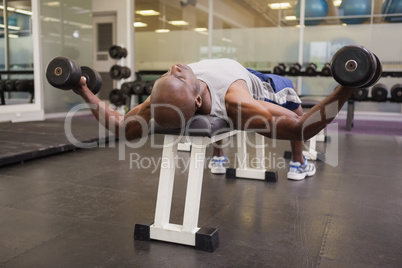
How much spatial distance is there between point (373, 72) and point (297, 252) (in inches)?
26.0

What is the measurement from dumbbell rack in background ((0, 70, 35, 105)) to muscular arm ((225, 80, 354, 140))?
4.35 metres

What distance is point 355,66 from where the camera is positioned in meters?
1.06

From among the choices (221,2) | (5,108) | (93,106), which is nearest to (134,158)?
(93,106)

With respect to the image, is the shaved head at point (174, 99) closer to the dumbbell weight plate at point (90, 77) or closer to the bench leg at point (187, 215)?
the bench leg at point (187, 215)

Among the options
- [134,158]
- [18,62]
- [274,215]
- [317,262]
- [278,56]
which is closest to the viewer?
[317,262]

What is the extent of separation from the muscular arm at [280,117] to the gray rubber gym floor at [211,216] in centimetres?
43

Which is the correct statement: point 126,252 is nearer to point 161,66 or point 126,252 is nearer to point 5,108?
point 5,108

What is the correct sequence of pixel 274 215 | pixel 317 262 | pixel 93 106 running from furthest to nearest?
pixel 274 215, pixel 93 106, pixel 317 262

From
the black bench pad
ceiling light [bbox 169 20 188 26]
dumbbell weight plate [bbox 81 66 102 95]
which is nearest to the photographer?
the black bench pad

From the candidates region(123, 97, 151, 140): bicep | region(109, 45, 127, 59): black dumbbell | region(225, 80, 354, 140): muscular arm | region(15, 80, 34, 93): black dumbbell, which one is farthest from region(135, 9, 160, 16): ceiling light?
region(225, 80, 354, 140): muscular arm

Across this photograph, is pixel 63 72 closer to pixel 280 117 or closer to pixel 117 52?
pixel 280 117

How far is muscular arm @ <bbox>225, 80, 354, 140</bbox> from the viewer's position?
3.96 ft

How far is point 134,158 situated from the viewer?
9.86 feet

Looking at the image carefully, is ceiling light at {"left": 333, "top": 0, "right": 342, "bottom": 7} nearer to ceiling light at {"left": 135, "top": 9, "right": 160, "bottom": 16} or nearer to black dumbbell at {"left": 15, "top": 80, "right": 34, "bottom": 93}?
ceiling light at {"left": 135, "top": 9, "right": 160, "bottom": 16}
